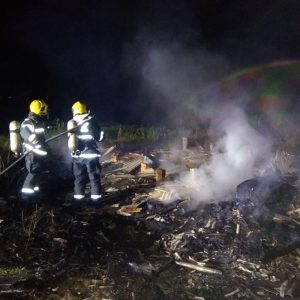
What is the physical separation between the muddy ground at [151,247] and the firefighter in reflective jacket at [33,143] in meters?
→ 0.48

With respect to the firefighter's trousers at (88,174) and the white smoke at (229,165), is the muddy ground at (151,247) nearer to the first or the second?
the firefighter's trousers at (88,174)

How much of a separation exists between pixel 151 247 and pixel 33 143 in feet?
11.0

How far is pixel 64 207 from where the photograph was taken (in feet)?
24.1

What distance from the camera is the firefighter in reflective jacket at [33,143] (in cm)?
718

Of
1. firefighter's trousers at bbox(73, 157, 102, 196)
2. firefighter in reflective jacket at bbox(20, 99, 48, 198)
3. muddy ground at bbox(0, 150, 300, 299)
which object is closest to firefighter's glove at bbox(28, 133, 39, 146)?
firefighter in reflective jacket at bbox(20, 99, 48, 198)

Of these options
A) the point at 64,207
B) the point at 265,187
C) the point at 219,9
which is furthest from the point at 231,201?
the point at 219,9

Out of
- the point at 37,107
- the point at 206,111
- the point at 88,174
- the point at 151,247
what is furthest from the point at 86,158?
the point at 206,111

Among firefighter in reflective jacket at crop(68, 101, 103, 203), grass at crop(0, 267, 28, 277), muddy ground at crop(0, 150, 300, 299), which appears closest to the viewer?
muddy ground at crop(0, 150, 300, 299)

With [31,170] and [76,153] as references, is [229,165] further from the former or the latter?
[31,170]

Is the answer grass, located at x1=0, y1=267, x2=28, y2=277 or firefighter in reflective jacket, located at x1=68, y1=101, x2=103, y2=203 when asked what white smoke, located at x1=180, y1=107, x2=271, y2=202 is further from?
grass, located at x1=0, y1=267, x2=28, y2=277

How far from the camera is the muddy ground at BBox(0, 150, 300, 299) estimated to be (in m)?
4.49

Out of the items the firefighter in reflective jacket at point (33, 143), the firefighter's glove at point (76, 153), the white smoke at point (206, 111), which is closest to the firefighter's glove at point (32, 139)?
the firefighter in reflective jacket at point (33, 143)

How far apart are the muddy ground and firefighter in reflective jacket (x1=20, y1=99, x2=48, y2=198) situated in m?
0.48

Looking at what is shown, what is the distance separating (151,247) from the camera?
570 cm
